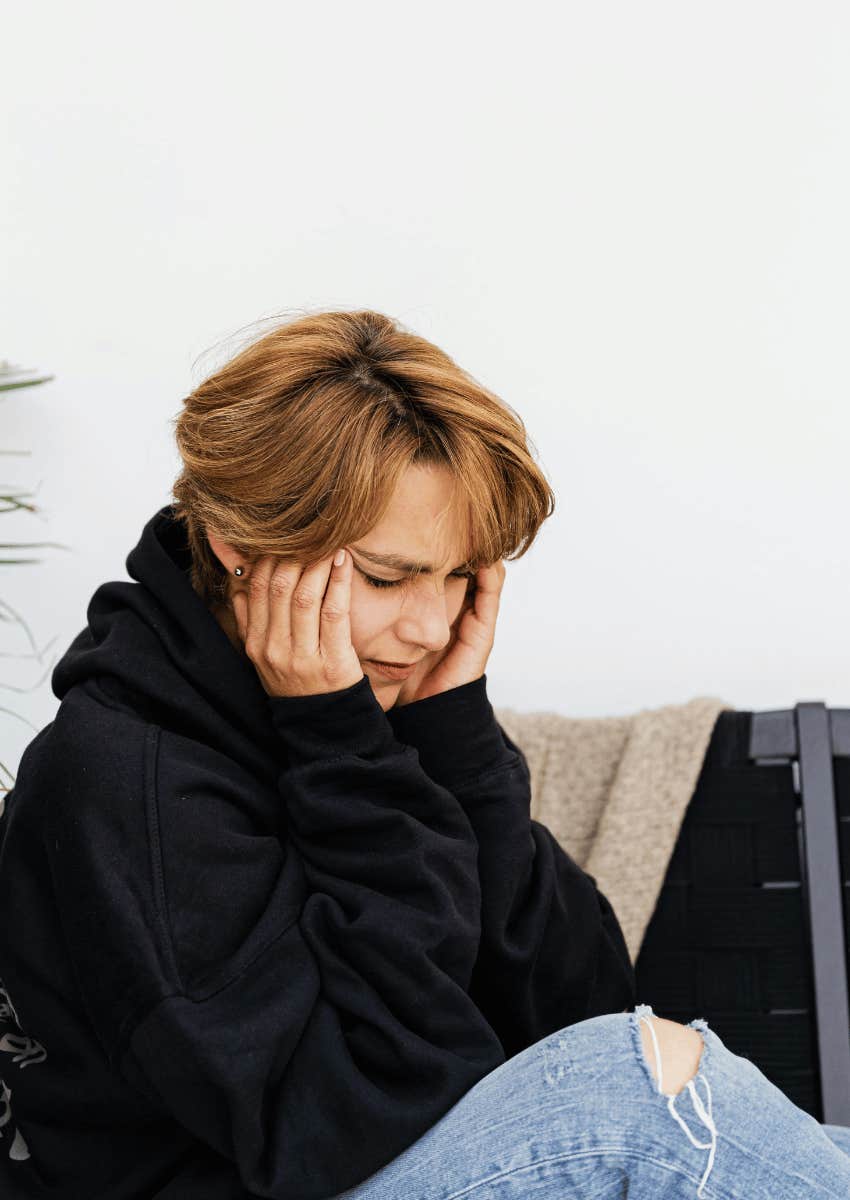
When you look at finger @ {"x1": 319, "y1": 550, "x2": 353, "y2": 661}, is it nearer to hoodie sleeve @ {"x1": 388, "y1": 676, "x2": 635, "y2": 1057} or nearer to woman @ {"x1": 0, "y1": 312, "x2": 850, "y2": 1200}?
woman @ {"x1": 0, "y1": 312, "x2": 850, "y2": 1200}

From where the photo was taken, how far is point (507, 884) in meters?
1.31

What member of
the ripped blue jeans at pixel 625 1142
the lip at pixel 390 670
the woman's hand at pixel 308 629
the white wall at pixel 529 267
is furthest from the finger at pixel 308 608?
the white wall at pixel 529 267

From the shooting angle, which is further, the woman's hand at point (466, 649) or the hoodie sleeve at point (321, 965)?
the woman's hand at point (466, 649)

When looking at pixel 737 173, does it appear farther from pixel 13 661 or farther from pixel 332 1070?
pixel 332 1070


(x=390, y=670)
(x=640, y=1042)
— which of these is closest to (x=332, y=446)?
(x=390, y=670)

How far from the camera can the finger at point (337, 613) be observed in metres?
1.19

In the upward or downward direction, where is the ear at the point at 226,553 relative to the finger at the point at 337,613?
upward

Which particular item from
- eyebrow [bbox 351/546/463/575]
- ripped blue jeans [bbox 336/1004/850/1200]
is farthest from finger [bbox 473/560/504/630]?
ripped blue jeans [bbox 336/1004/850/1200]

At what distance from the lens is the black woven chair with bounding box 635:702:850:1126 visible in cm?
165

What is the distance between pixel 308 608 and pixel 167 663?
0.14m

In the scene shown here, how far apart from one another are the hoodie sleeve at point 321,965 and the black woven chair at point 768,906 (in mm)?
568

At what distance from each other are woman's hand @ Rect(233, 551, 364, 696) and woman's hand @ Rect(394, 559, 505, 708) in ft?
0.64

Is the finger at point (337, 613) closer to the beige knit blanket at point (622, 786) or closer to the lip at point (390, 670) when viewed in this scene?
the lip at point (390, 670)

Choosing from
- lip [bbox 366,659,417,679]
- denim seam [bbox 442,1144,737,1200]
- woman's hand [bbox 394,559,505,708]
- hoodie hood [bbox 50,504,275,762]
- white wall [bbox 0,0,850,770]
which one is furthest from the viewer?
white wall [bbox 0,0,850,770]
